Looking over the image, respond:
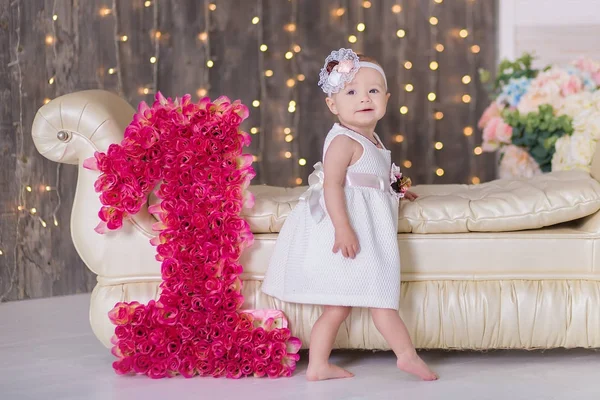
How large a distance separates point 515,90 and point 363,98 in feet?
4.10

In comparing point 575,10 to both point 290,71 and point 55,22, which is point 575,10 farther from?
point 55,22

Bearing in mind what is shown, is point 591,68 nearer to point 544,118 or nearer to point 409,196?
point 544,118

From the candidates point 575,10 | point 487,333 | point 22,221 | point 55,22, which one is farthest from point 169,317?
point 575,10

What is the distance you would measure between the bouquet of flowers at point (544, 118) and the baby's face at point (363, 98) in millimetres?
1107

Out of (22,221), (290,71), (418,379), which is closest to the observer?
(418,379)

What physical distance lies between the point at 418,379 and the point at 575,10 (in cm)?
250

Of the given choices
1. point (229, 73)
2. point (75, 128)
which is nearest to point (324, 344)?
point (75, 128)

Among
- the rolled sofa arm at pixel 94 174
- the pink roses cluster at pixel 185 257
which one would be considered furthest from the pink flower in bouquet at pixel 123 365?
the rolled sofa arm at pixel 94 174

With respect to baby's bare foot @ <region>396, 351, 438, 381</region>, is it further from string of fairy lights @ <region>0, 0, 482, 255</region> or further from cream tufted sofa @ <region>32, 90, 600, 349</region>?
string of fairy lights @ <region>0, 0, 482, 255</region>

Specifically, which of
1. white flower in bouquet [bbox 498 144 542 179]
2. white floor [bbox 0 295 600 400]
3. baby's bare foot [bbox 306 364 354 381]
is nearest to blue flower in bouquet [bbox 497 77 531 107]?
white flower in bouquet [bbox 498 144 542 179]

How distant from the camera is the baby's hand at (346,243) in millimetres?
1755

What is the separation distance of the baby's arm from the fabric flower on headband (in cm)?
13

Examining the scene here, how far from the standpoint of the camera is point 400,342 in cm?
177

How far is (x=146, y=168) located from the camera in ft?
6.00
